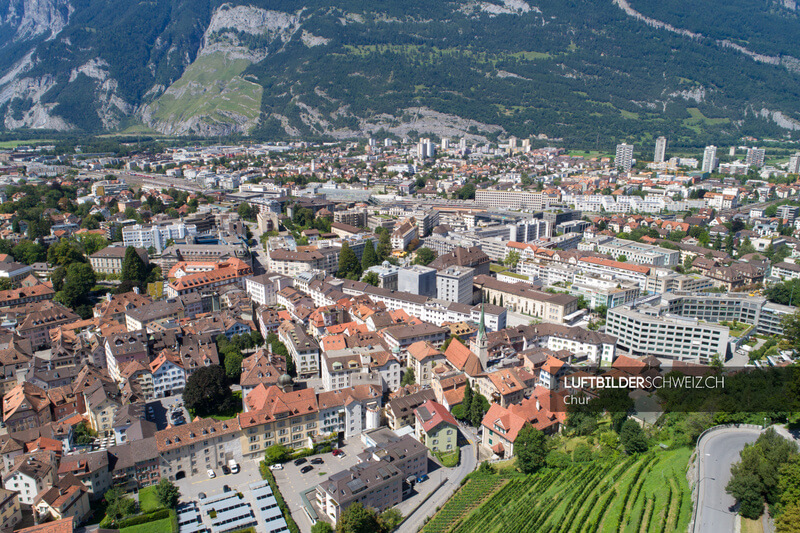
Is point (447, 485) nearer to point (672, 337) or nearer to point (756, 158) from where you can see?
point (672, 337)

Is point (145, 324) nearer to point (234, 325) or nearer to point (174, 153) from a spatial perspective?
point (234, 325)

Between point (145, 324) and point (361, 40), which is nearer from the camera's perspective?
point (145, 324)

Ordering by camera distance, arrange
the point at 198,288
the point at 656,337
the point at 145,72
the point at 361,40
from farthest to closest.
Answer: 1. the point at 145,72
2. the point at 361,40
3. the point at 198,288
4. the point at 656,337

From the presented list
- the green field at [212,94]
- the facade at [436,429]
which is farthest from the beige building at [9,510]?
the green field at [212,94]

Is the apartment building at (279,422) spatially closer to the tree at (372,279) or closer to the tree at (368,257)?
the tree at (372,279)

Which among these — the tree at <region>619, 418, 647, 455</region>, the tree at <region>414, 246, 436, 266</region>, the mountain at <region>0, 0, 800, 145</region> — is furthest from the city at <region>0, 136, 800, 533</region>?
the mountain at <region>0, 0, 800, 145</region>

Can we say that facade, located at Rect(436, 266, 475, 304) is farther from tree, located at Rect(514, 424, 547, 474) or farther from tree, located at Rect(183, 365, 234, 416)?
tree, located at Rect(183, 365, 234, 416)

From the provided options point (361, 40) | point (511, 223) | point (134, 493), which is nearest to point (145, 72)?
point (361, 40)
